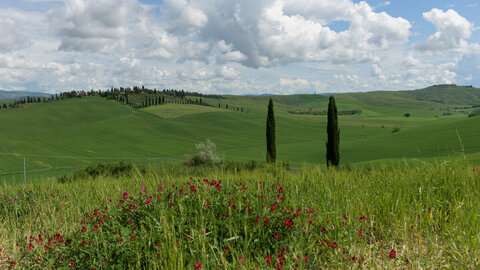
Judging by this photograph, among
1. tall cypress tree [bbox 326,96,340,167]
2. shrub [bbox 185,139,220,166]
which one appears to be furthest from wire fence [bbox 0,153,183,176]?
tall cypress tree [bbox 326,96,340,167]

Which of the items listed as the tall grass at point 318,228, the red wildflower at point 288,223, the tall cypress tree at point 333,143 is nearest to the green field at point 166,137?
the tall cypress tree at point 333,143

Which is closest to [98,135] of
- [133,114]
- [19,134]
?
[19,134]

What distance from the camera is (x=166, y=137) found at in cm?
11906

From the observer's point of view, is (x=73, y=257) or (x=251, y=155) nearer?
(x=73, y=257)

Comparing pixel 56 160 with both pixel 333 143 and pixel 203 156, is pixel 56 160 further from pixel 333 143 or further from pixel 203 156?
pixel 333 143

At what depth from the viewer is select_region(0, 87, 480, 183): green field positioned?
244 feet

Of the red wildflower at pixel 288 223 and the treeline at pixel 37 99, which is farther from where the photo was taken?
the treeline at pixel 37 99

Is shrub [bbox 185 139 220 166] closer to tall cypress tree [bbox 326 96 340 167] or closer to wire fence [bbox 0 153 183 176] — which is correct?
wire fence [bbox 0 153 183 176]

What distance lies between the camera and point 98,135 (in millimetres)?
111312

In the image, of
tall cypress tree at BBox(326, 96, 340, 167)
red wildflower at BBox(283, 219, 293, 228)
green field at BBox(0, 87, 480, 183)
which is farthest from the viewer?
green field at BBox(0, 87, 480, 183)

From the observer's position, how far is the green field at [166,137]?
7425 centimetres

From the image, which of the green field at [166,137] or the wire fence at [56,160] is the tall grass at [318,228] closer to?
the green field at [166,137]

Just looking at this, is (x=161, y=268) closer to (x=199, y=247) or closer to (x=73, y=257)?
(x=199, y=247)

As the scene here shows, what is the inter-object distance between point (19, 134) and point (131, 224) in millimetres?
122231
